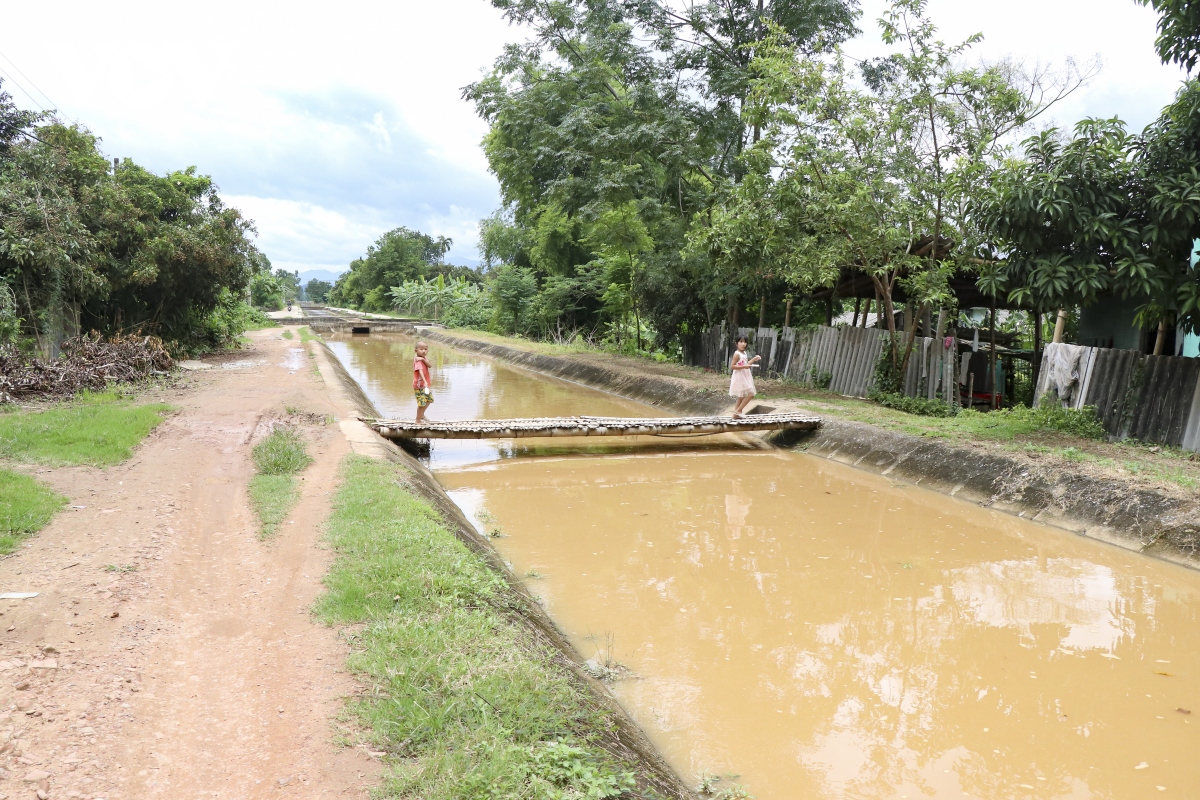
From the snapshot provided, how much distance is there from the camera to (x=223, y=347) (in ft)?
78.3

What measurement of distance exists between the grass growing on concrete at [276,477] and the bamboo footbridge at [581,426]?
5.86ft

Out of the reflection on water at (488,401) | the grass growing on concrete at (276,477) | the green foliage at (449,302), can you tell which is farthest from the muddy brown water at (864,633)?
the green foliage at (449,302)

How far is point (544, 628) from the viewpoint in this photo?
15.9ft

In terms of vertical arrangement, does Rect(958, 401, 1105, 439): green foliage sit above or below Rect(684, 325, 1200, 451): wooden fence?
below

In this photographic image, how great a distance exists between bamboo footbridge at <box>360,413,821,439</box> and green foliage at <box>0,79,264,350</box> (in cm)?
653

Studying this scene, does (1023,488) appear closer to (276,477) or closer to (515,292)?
(276,477)

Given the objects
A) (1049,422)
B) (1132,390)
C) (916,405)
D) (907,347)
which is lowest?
(916,405)

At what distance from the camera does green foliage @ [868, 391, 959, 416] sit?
12.5 m

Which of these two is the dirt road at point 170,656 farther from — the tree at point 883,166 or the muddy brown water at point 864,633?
the tree at point 883,166

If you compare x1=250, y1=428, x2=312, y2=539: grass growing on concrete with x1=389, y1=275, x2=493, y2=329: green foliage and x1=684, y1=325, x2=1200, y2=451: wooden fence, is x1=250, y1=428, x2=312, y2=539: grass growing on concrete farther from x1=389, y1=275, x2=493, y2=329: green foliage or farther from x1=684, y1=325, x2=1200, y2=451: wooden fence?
x1=389, y1=275, x2=493, y2=329: green foliage

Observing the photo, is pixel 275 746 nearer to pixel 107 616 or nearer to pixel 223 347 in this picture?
pixel 107 616

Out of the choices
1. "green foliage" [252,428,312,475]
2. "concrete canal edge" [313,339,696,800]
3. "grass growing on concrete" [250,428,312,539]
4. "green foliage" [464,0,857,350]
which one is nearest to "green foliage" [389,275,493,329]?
"green foliage" [464,0,857,350]

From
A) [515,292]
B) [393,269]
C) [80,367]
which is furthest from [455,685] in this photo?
[393,269]

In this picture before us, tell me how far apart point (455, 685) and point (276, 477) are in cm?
469
